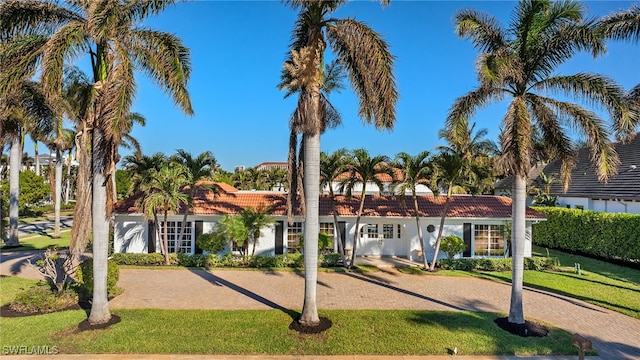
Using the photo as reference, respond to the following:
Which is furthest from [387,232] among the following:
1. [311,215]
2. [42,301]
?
[42,301]

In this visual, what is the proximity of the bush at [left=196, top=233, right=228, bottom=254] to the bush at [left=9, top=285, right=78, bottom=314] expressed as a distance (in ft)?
22.6

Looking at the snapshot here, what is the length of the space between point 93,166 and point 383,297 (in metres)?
9.88

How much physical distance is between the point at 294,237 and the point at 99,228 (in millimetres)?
10883

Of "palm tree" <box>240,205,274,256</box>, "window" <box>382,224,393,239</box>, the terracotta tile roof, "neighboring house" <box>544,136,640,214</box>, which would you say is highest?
"neighboring house" <box>544,136,640,214</box>

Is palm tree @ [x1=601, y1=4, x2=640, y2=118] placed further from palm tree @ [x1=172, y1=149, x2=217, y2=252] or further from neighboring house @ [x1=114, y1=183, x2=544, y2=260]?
palm tree @ [x1=172, y1=149, x2=217, y2=252]

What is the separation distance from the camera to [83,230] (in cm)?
1008

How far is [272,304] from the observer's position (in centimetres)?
1128

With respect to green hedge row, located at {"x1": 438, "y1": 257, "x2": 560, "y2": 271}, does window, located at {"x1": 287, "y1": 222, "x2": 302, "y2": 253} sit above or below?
above

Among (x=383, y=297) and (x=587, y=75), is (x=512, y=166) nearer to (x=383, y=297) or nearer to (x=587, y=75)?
(x=587, y=75)

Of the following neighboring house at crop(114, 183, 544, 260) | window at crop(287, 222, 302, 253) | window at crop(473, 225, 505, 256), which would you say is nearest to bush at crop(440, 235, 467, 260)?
neighboring house at crop(114, 183, 544, 260)

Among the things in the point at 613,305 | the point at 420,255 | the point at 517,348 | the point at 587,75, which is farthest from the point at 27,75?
the point at 613,305

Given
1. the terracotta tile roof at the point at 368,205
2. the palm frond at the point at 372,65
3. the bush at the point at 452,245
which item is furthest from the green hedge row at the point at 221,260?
the palm frond at the point at 372,65

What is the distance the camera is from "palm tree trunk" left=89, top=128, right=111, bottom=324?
9055mm

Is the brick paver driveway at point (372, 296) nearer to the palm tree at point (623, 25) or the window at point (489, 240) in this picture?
the window at point (489, 240)
